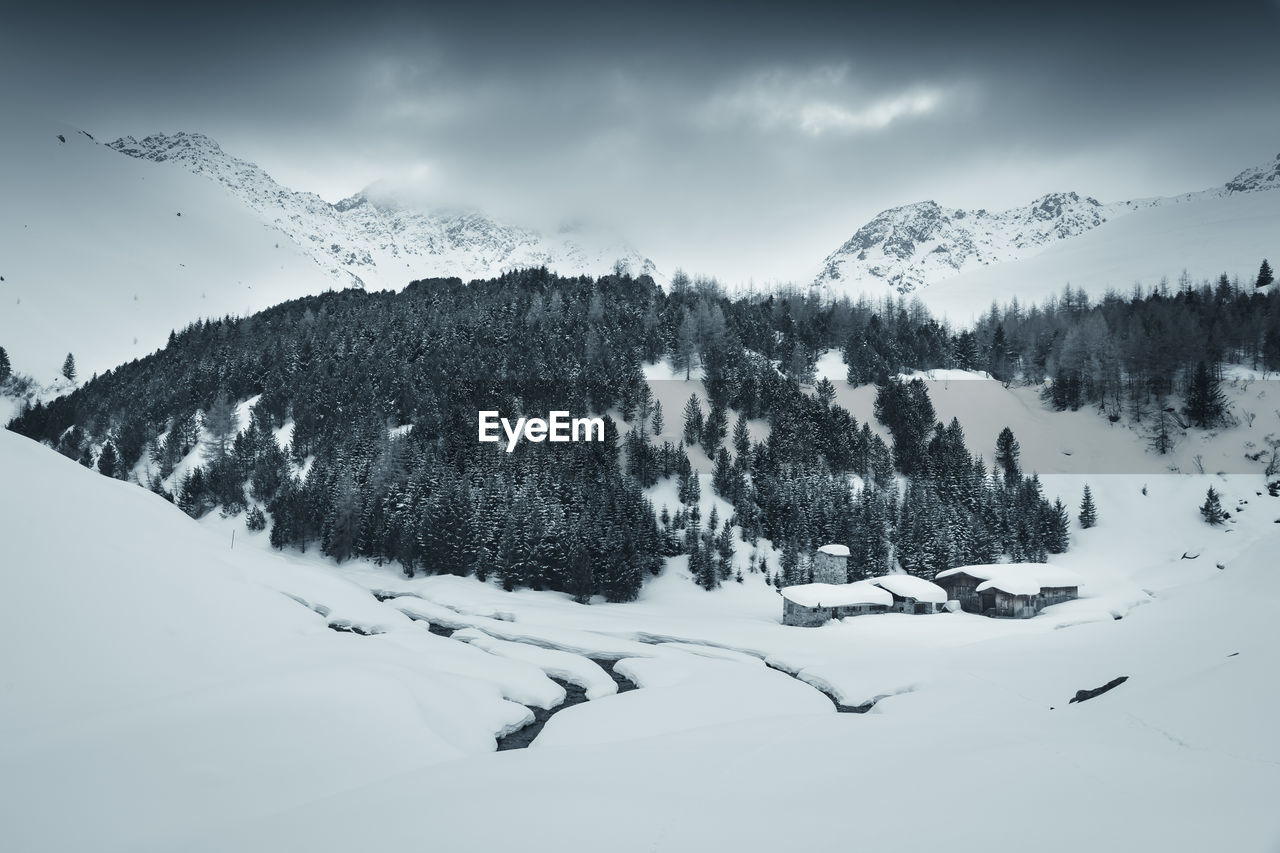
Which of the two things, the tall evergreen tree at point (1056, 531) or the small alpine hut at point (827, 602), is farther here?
the tall evergreen tree at point (1056, 531)

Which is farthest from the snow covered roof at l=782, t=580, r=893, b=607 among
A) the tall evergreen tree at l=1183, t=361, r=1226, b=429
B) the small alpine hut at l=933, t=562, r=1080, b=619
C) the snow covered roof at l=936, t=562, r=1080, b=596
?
the tall evergreen tree at l=1183, t=361, r=1226, b=429

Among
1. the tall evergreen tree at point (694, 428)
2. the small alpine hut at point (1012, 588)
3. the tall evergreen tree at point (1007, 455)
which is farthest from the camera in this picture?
the tall evergreen tree at point (694, 428)

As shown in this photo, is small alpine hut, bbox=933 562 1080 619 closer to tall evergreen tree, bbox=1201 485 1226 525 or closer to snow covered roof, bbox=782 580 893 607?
snow covered roof, bbox=782 580 893 607

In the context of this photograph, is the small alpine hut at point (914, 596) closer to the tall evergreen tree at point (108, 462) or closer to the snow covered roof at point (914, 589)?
the snow covered roof at point (914, 589)

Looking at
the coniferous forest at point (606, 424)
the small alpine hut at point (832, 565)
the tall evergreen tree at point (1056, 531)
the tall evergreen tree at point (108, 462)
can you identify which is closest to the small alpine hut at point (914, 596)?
the small alpine hut at point (832, 565)

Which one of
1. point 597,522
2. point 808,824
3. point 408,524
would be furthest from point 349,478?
point 808,824

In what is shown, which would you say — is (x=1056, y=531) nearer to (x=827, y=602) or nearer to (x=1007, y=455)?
(x=1007, y=455)

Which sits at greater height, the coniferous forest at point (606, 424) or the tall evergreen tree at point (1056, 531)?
the coniferous forest at point (606, 424)
